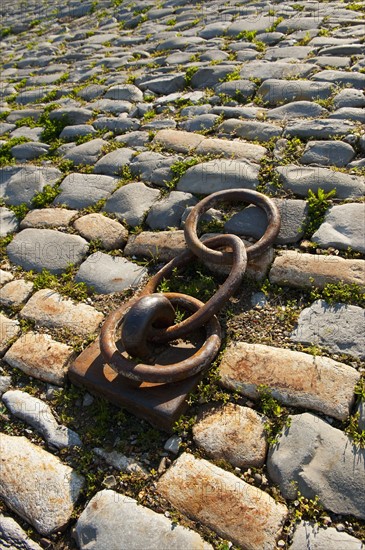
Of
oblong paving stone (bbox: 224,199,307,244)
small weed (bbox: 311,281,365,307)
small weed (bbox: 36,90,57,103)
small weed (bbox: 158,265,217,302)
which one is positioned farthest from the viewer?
small weed (bbox: 36,90,57,103)

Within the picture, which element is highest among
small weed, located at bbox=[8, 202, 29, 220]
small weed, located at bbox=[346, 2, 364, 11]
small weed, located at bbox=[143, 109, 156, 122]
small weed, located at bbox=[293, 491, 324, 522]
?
small weed, located at bbox=[346, 2, 364, 11]

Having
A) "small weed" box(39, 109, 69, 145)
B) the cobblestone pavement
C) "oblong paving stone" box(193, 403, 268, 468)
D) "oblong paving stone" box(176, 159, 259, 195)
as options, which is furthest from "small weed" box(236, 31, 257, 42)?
"oblong paving stone" box(193, 403, 268, 468)

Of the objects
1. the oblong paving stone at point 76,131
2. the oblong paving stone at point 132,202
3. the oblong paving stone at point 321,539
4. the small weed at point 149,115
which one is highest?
the oblong paving stone at point 76,131

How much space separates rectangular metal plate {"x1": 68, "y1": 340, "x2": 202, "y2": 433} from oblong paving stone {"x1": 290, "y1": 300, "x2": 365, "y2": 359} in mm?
676

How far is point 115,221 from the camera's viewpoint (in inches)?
165

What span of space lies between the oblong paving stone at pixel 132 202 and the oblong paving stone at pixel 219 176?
0.26 meters

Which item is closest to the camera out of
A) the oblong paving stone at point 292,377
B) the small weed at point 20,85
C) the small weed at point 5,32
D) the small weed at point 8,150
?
the oblong paving stone at point 292,377

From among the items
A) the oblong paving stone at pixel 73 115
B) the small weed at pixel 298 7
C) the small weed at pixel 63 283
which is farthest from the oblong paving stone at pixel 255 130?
the small weed at pixel 298 7

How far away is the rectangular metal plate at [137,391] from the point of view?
2701 millimetres

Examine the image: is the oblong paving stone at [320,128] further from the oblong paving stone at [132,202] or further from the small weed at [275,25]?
the small weed at [275,25]

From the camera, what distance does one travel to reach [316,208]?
12.3 feet

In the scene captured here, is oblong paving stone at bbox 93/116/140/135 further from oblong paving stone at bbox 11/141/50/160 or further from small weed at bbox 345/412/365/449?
small weed at bbox 345/412/365/449

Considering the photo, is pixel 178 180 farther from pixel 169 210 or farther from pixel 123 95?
pixel 123 95

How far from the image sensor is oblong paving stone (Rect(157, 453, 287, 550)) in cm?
227
